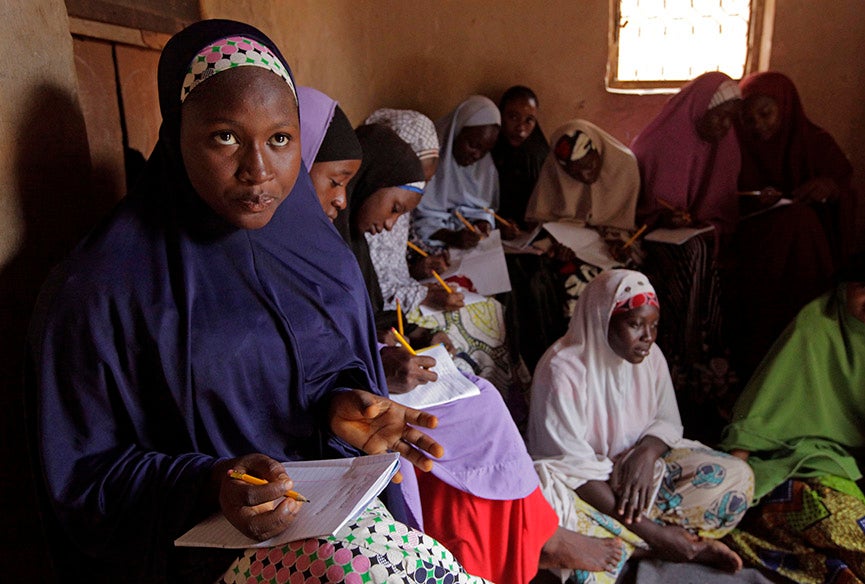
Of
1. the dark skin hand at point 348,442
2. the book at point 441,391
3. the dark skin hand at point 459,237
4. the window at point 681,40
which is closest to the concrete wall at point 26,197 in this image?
the dark skin hand at point 348,442

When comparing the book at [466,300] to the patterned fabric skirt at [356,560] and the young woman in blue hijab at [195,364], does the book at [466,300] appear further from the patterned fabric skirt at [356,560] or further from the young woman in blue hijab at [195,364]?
the patterned fabric skirt at [356,560]

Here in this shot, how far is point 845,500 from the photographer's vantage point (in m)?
2.29

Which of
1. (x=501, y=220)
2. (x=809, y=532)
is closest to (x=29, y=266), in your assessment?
(x=809, y=532)

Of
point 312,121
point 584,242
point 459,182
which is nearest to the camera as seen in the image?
point 312,121

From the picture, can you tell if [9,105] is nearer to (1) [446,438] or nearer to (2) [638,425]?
(1) [446,438]

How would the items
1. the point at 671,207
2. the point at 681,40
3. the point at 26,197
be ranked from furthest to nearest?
1. the point at 681,40
2. the point at 671,207
3. the point at 26,197

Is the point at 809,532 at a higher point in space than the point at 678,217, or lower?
lower

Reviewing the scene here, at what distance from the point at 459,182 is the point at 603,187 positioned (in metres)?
0.87

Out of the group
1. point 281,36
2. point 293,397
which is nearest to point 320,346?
point 293,397

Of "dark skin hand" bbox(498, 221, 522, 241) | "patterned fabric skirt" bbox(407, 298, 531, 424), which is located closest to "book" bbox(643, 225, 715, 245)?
"dark skin hand" bbox(498, 221, 522, 241)

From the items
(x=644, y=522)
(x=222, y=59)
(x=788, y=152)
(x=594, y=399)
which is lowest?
(x=644, y=522)

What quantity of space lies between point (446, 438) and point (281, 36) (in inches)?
74.4

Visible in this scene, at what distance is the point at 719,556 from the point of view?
7.42 feet

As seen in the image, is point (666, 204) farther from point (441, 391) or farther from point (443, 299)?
point (441, 391)
